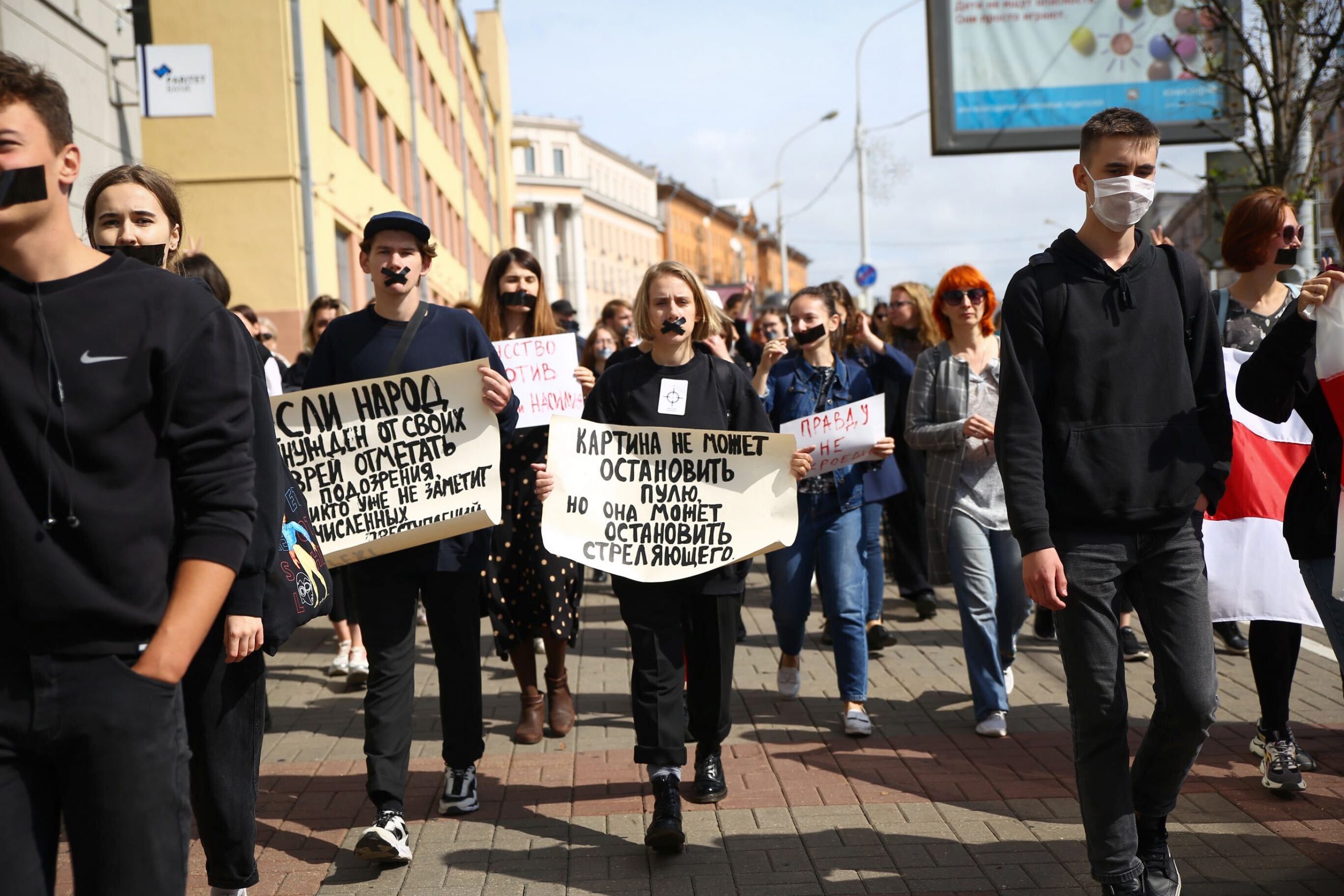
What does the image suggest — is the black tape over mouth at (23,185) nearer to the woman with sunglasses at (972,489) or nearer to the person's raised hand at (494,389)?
the person's raised hand at (494,389)

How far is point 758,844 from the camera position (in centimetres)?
479

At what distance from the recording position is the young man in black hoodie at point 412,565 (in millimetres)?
5004

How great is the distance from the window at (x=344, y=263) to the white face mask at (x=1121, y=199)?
18431 mm

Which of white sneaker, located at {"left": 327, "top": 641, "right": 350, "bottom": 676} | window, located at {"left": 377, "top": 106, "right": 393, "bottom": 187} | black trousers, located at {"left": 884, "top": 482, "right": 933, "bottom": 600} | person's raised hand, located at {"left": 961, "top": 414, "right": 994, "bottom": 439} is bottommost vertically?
white sneaker, located at {"left": 327, "top": 641, "right": 350, "bottom": 676}

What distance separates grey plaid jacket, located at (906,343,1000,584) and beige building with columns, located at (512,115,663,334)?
79462 mm

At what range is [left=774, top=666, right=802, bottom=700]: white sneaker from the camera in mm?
7004

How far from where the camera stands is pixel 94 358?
2363 mm

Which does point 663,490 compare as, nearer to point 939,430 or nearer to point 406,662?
point 406,662

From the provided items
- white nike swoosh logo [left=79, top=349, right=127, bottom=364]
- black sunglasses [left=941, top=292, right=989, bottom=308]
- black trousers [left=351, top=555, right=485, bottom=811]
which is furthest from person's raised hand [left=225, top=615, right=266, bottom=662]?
black sunglasses [left=941, top=292, right=989, bottom=308]

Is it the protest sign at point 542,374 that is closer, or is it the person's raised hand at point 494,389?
the person's raised hand at point 494,389

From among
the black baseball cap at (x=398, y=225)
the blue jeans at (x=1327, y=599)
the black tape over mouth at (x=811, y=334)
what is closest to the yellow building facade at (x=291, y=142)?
the black tape over mouth at (x=811, y=334)

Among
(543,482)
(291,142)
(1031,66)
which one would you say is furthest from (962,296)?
(291,142)

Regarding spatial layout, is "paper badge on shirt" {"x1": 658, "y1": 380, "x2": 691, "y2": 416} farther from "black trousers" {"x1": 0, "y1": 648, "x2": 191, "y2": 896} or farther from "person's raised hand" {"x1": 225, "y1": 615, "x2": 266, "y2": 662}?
"black trousers" {"x1": 0, "y1": 648, "x2": 191, "y2": 896}

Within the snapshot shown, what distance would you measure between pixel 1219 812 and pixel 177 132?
55.1 feet
